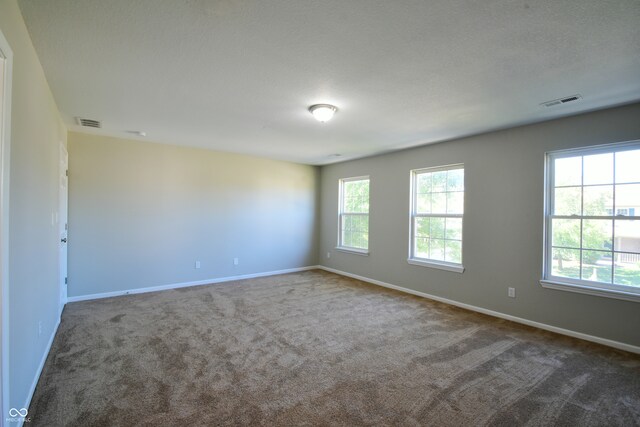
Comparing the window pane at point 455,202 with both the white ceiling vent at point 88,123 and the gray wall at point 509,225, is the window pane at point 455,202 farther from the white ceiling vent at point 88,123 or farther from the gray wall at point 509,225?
the white ceiling vent at point 88,123

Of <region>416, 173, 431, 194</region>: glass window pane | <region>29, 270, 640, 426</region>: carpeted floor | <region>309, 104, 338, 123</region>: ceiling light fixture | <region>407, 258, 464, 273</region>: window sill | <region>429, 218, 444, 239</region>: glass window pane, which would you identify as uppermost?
<region>309, 104, 338, 123</region>: ceiling light fixture

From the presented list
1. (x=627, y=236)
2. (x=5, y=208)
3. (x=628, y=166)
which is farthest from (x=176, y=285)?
(x=628, y=166)

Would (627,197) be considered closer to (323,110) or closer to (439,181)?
(439,181)

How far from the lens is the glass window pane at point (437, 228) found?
187 inches

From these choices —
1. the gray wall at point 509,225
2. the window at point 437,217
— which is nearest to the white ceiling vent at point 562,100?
the gray wall at point 509,225

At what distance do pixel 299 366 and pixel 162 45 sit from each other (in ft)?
8.94

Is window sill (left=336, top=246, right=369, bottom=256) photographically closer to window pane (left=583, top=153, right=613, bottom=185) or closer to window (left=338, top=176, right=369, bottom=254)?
window (left=338, top=176, right=369, bottom=254)

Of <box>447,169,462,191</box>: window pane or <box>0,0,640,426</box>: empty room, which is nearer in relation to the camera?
<box>0,0,640,426</box>: empty room

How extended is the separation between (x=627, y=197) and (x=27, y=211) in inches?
208

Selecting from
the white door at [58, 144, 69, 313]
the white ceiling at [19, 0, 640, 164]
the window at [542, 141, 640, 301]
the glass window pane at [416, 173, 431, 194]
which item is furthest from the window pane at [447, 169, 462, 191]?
the white door at [58, 144, 69, 313]

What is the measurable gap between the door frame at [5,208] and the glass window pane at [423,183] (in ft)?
15.9

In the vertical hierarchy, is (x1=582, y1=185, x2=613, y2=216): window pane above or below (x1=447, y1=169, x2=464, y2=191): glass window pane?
below

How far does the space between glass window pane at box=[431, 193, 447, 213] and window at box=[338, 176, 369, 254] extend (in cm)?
147

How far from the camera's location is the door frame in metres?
1.50
